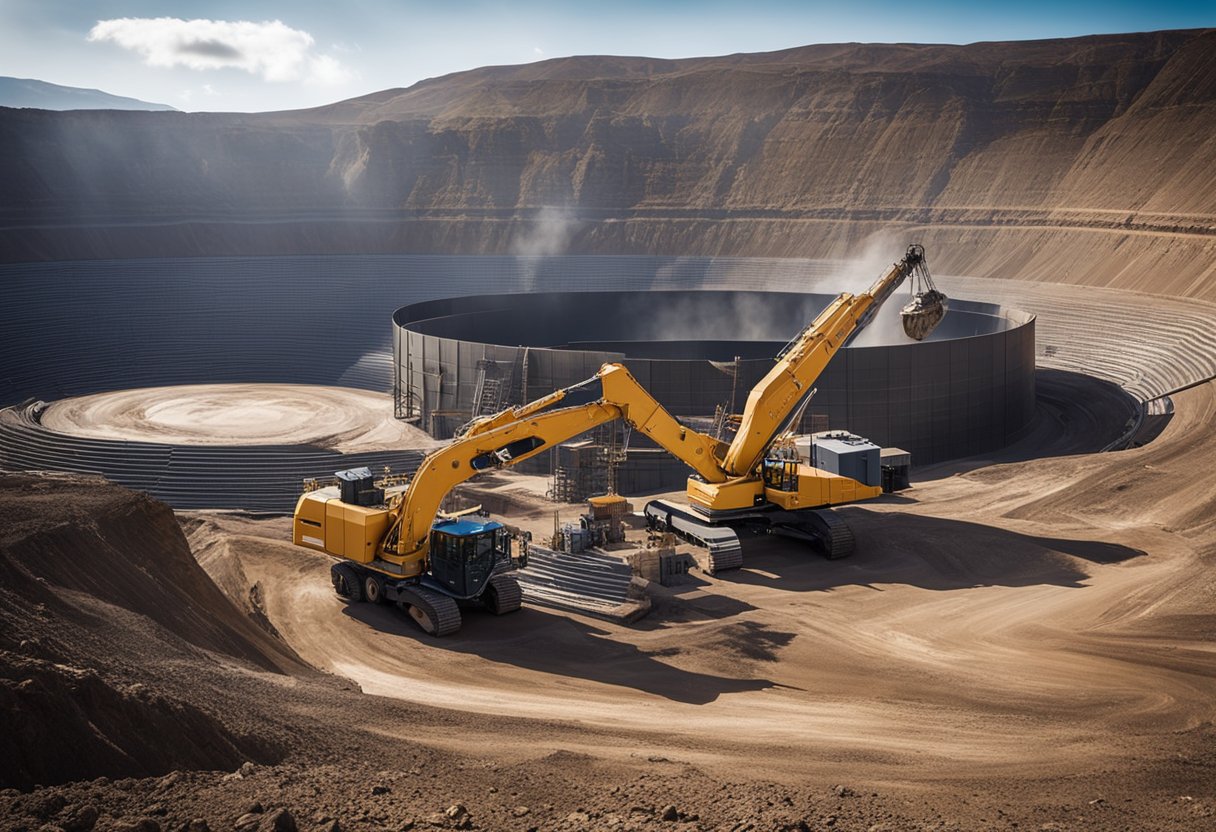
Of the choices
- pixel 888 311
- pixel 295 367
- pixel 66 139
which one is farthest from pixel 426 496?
pixel 66 139

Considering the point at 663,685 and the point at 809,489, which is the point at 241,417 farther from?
the point at 663,685

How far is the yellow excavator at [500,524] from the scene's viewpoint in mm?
25078

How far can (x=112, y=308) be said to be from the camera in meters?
72.1

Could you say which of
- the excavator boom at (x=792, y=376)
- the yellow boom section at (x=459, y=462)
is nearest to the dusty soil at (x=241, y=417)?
the excavator boom at (x=792, y=376)

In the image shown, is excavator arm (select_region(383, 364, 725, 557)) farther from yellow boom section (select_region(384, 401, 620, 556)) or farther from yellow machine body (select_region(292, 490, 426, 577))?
yellow machine body (select_region(292, 490, 426, 577))

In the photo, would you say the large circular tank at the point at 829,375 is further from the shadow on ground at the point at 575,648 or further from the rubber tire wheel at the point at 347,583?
the shadow on ground at the point at 575,648

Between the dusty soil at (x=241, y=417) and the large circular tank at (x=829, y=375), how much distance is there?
8.81 ft

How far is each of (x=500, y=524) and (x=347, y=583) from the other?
13.2 ft

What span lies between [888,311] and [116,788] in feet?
161

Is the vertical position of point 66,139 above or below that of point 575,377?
above

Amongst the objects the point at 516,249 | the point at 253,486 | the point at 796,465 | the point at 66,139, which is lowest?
the point at 253,486

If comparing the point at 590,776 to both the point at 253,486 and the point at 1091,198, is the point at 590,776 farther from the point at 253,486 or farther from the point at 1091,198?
the point at 1091,198

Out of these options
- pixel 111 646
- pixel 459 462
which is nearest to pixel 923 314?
pixel 459 462

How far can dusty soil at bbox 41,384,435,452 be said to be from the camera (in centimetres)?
4912
